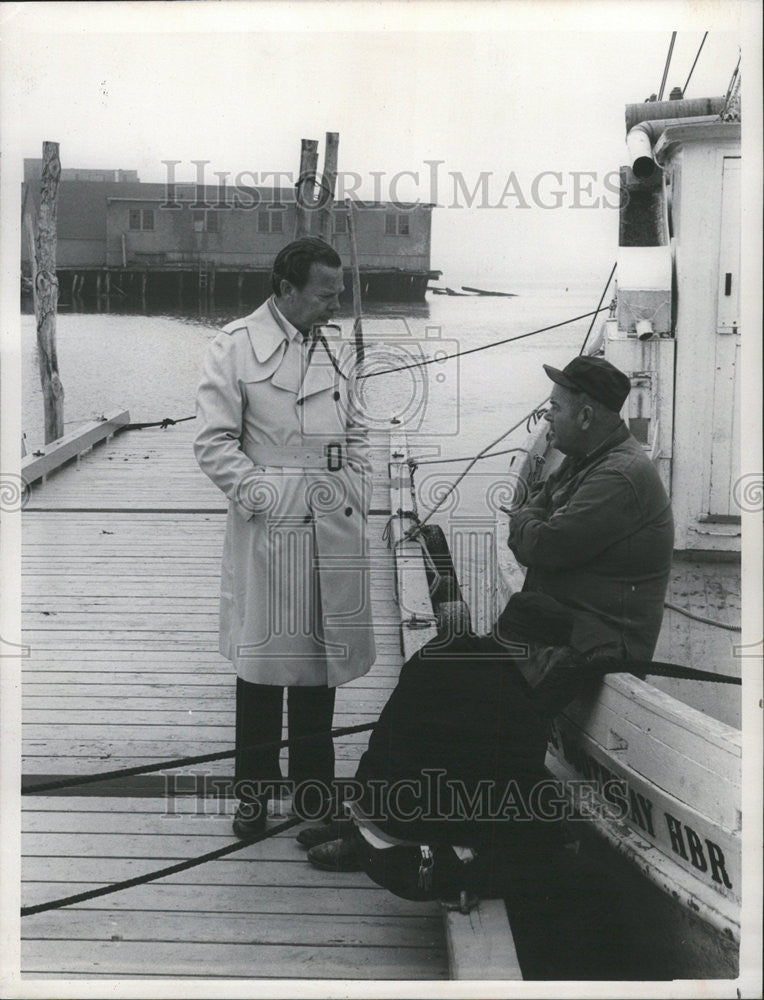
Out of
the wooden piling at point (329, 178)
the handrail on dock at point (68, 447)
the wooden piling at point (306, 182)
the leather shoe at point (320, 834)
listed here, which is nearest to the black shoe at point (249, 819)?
the leather shoe at point (320, 834)

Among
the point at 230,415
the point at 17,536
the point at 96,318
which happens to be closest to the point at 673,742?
the point at 230,415

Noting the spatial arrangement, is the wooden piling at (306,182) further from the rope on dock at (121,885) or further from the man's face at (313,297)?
the rope on dock at (121,885)

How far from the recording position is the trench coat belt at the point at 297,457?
3.29 m

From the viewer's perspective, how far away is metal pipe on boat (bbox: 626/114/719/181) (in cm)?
605

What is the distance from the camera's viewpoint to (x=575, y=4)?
270 cm

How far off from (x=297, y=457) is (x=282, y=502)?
14 centimetres

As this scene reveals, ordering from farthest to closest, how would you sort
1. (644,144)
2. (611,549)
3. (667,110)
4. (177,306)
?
(177,306)
(667,110)
(644,144)
(611,549)

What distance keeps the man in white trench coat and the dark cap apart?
0.65 meters

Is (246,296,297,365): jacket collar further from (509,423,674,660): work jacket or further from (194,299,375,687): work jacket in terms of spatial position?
(509,423,674,660): work jacket

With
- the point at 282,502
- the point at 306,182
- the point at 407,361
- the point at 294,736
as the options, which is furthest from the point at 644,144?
the point at 407,361

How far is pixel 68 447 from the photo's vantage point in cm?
920

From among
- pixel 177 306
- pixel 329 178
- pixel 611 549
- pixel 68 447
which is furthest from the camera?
pixel 177 306

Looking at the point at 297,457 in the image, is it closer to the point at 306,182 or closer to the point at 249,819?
the point at 249,819

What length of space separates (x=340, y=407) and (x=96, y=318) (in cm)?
4146
